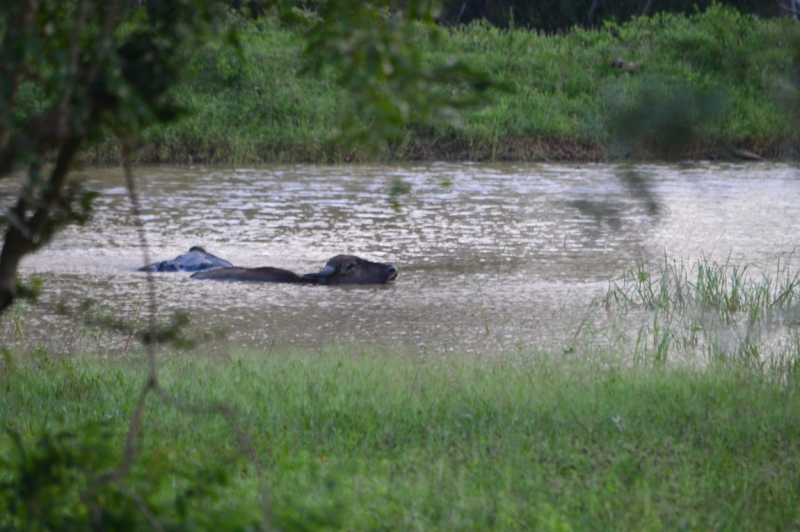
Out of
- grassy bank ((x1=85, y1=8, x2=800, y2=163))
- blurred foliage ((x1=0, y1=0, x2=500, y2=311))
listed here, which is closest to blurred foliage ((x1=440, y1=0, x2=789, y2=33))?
grassy bank ((x1=85, y1=8, x2=800, y2=163))

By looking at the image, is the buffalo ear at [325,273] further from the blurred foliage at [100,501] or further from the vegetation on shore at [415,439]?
the blurred foliage at [100,501]

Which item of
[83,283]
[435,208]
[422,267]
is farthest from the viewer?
[435,208]

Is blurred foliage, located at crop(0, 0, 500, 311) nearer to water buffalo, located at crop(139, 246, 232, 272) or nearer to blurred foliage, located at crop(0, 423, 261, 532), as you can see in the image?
blurred foliage, located at crop(0, 423, 261, 532)

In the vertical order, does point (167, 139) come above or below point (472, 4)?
below

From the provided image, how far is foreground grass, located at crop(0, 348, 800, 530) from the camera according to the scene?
3.39 meters

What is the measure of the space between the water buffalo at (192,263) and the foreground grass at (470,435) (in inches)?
134

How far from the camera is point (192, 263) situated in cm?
921

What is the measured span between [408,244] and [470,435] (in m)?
6.86

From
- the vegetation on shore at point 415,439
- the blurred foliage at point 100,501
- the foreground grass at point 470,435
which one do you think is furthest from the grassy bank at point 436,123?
the blurred foliage at point 100,501

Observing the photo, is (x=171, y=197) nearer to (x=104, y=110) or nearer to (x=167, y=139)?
(x=167, y=139)

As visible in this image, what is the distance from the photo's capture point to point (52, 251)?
1034cm

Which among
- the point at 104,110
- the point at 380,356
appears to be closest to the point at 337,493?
the point at 104,110

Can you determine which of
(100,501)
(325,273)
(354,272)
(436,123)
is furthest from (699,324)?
(436,123)

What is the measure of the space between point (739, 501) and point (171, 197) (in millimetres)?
11730
